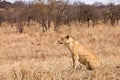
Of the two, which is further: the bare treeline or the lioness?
the bare treeline

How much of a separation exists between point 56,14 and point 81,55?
25.2 m

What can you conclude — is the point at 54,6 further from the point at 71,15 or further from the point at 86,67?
the point at 86,67

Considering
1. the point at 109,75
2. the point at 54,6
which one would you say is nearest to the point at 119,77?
the point at 109,75

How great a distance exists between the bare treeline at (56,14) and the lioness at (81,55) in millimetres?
20792

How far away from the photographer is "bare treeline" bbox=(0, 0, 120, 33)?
3231 cm

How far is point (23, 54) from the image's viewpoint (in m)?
16.3

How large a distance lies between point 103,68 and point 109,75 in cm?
40

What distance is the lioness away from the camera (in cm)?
774

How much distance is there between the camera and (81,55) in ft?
26.7

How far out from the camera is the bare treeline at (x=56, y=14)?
32.3 m

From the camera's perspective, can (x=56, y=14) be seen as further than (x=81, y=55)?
Yes

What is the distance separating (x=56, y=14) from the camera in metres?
33.2

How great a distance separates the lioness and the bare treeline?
20.8m

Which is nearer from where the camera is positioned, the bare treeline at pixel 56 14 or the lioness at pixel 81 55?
the lioness at pixel 81 55
